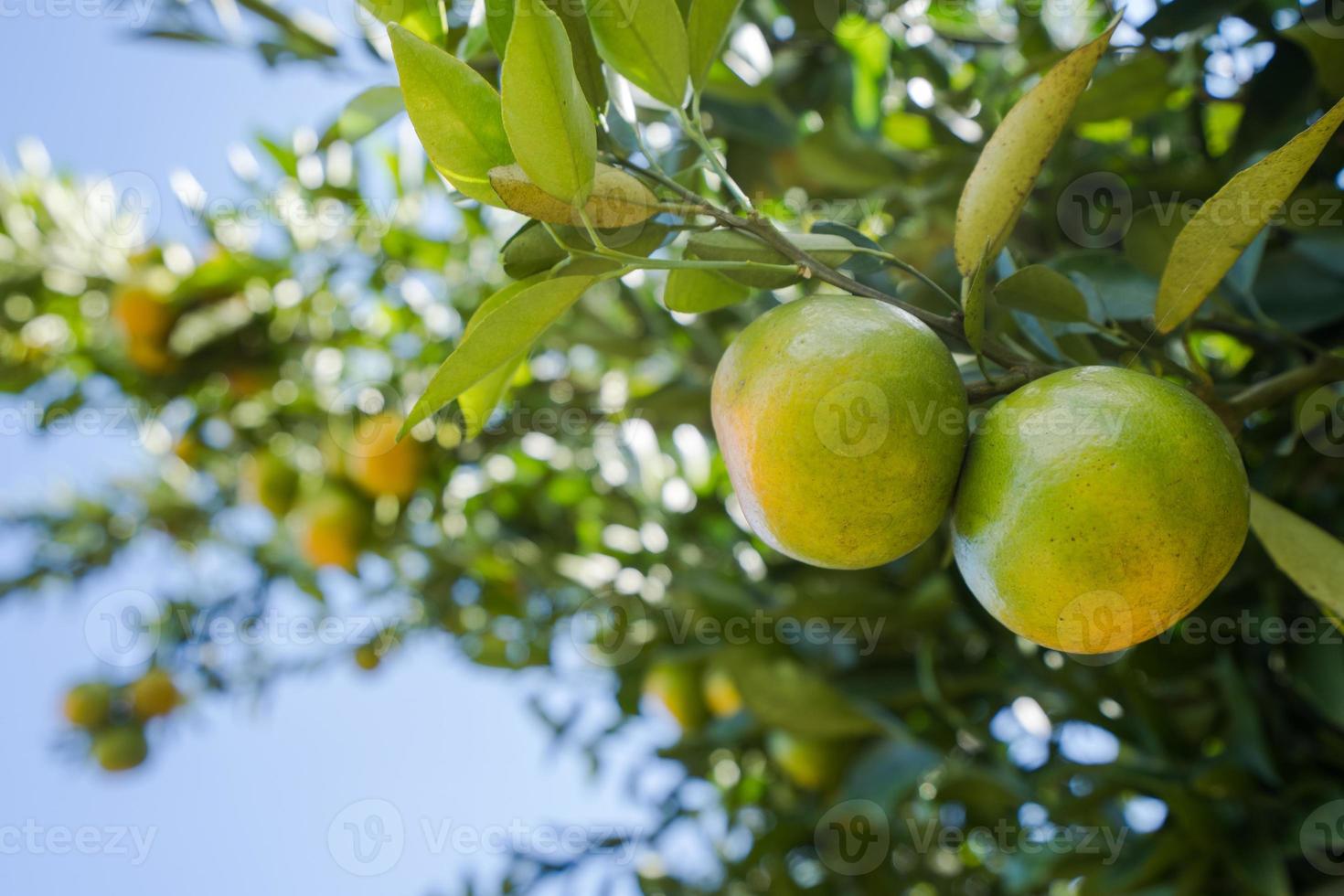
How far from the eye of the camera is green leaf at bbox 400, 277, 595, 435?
500mm

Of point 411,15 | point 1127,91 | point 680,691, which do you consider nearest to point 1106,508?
point 411,15

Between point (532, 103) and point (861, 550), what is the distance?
285mm

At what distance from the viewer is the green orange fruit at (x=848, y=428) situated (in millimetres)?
508

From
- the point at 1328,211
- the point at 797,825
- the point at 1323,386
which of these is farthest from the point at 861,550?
the point at 797,825

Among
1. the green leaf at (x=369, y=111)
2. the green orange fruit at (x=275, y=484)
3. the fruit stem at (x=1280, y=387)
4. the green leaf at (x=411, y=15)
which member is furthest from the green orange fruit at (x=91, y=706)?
the fruit stem at (x=1280, y=387)

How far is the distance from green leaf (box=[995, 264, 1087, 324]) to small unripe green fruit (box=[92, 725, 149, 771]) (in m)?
2.35

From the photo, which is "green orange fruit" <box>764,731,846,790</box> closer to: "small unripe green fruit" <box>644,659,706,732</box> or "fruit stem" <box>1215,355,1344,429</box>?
"small unripe green fruit" <box>644,659,706,732</box>

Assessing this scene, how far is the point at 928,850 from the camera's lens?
4.99 ft

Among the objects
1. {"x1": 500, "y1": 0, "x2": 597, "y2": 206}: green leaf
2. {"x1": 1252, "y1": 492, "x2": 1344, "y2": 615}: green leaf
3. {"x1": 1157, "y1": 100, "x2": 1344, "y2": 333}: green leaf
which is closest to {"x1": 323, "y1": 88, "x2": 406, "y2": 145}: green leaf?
{"x1": 500, "y1": 0, "x2": 597, "y2": 206}: green leaf

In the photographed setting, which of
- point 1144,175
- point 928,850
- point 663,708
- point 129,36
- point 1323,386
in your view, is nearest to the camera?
point 1323,386

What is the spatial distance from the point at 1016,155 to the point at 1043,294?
0.31 ft

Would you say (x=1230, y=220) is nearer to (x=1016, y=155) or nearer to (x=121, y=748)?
(x=1016, y=155)

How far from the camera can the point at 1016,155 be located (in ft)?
1.78

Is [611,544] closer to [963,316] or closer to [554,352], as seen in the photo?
[554,352]
